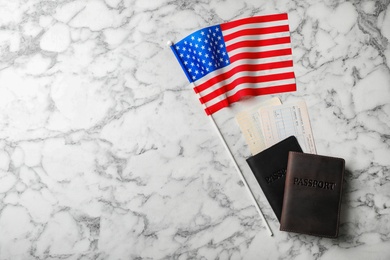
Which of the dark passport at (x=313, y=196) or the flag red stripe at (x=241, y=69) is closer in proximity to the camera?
the dark passport at (x=313, y=196)

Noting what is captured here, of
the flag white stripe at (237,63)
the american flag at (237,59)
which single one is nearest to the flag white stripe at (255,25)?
the american flag at (237,59)

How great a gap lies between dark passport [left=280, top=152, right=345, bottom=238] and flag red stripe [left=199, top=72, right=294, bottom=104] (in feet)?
0.94

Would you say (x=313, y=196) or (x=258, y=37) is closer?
(x=313, y=196)

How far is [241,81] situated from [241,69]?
41 millimetres

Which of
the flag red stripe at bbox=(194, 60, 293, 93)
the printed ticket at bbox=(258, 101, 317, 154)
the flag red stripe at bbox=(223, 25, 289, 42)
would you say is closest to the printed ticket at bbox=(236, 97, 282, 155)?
the printed ticket at bbox=(258, 101, 317, 154)

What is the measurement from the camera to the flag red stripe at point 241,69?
4.71ft

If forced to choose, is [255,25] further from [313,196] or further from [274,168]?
[313,196]

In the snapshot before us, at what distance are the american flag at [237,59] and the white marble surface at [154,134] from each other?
0.04 meters

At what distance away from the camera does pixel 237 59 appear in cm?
144

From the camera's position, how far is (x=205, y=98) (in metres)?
1.44

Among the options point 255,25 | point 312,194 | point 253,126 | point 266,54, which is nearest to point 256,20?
point 255,25

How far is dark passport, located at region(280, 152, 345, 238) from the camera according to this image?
1.31m

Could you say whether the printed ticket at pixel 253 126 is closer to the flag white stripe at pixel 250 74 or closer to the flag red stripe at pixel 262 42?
the flag white stripe at pixel 250 74

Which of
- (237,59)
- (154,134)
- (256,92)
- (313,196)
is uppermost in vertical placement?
(237,59)
